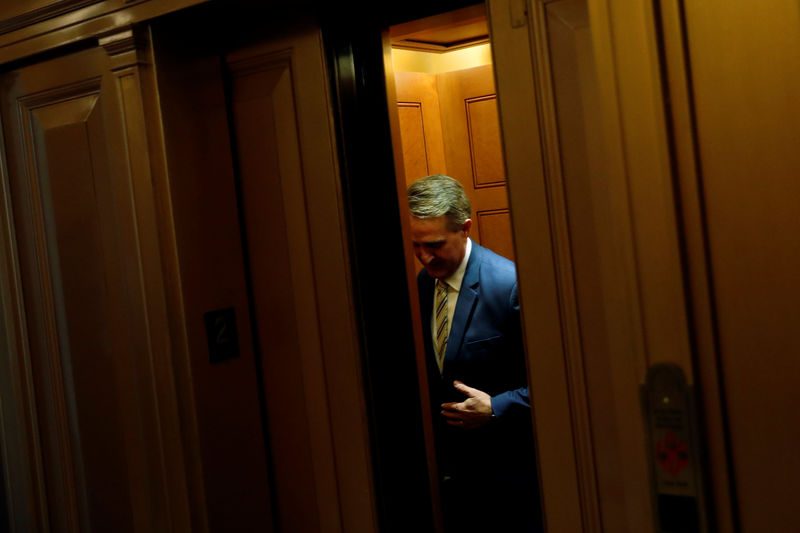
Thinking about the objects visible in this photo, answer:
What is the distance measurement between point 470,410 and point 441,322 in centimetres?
36

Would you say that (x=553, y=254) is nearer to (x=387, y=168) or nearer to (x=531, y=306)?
(x=531, y=306)

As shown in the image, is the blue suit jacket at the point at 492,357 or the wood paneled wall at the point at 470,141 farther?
the wood paneled wall at the point at 470,141

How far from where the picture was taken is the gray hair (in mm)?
2465

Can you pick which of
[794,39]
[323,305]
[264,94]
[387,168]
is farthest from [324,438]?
[794,39]

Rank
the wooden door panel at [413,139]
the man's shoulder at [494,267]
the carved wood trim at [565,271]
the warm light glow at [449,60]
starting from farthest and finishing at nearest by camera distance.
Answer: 1. the warm light glow at [449,60]
2. the wooden door panel at [413,139]
3. the man's shoulder at [494,267]
4. the carved wood trim at [565,271]

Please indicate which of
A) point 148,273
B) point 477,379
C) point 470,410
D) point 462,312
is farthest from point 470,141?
point 148,273

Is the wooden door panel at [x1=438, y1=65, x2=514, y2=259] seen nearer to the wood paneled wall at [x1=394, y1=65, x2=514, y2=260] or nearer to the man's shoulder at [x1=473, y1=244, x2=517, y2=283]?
the wood paneled wall at [x1=394, y1=65, x2=514, y2=260]

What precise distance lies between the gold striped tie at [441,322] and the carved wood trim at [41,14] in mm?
1281

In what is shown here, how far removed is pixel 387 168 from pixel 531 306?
0.59 meters

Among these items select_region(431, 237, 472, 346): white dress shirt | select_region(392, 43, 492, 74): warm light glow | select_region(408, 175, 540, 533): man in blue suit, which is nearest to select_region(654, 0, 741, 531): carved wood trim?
select_region(408, 175, 540, 533): man in blue suit

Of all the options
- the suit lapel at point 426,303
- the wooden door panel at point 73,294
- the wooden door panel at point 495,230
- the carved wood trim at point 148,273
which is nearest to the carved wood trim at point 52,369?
the wooden door panel at point 73,294

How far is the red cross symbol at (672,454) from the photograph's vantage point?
130 cm

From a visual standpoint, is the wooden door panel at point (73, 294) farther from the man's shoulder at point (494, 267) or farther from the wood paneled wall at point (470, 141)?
the wood paneled wall at point (470, 141)

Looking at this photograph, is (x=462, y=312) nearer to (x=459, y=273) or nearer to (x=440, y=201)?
(x=459, y=273)
